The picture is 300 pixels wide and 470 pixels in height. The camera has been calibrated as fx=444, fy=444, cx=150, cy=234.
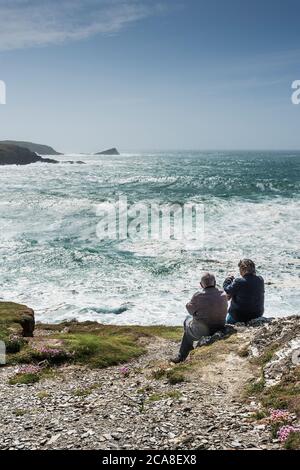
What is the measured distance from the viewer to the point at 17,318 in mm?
20453

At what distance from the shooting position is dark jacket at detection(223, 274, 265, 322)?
1514 centimetres

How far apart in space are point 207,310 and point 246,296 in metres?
1.84

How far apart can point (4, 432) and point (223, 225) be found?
145ft

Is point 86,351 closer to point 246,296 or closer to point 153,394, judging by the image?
point 153,394

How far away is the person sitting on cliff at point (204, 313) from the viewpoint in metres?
14.2

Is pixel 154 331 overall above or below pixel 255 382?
below

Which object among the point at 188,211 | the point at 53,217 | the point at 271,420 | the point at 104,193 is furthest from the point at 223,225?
the point at 271,420

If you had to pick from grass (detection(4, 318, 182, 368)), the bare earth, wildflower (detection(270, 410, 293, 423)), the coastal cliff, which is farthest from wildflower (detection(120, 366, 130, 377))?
wildflower (detection(270, 410, 293, 423))

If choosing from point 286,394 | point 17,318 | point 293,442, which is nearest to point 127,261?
point 17,318

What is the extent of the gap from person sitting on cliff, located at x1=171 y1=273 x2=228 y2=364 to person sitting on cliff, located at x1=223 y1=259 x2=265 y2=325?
856 millimetres

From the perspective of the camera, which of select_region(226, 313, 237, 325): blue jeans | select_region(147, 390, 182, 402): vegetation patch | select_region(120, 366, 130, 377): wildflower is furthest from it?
select_region(226, 313, 237, 325): blue jeans

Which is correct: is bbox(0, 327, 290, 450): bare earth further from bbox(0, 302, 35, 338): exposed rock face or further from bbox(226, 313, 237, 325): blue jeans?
bbox(0, 302, 35, 338): exposed rock face
